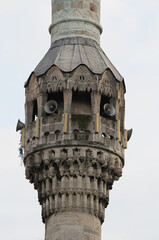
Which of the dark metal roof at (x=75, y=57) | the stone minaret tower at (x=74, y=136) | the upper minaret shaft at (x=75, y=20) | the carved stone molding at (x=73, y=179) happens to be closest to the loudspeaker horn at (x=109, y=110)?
the stone minaret tower at (x=74, y=136)

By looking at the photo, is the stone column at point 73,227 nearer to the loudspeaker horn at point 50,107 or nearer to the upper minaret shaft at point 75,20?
the loudspeaker horn at point 50,107

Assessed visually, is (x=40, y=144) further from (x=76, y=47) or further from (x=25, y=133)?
(x=76, y=47)

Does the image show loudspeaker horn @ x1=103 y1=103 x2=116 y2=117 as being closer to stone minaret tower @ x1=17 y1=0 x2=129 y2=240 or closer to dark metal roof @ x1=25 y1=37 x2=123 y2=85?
stone minaret tower @ x1=17 y1=0 x2=129 y2=240

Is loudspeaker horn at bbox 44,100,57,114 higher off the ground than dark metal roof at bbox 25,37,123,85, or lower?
lower

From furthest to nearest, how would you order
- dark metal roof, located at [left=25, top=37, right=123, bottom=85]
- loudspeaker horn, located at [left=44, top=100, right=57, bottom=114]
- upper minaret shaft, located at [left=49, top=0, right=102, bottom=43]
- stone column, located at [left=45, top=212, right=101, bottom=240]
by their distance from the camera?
upper minaret shaft, located at [left=49, top=0, right=102, bottom=43] < dark metal roof, located at [left=25, top=37, right=123, bottom=85] < loudspeaker horn, located at [left=44, top=100, right=57, bottom=114] < stone column, located at [left=45, top=212, right=101, bottom=240]

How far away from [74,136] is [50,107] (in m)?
2.15

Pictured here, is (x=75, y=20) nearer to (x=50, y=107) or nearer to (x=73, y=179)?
(x=50, y=107)

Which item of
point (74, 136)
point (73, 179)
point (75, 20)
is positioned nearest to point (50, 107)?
point (74, 136)

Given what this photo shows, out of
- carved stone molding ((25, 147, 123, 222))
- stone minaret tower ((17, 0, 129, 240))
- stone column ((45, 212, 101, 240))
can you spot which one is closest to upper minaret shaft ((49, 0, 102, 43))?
stone minaret tower ((17, 0, 129, 240))

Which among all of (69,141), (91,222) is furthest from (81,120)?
(91,222)

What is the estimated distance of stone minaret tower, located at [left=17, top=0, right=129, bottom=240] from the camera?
53781 millimetres

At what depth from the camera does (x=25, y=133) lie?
56312mm

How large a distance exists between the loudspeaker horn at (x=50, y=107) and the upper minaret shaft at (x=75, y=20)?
434cm

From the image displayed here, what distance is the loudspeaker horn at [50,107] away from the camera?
183 feet
